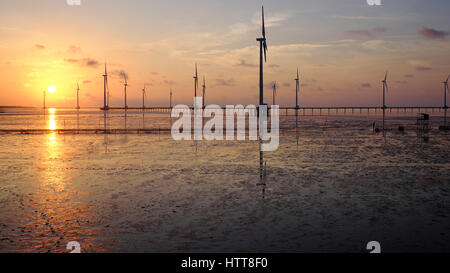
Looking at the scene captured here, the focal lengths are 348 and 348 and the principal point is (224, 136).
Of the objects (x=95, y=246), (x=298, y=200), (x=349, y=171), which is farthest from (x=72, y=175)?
(x=349, y=171)

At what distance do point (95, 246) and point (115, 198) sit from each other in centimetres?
551

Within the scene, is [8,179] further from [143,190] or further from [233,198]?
[233,198]

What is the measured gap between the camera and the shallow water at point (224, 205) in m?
10.0

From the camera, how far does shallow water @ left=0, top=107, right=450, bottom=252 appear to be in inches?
396

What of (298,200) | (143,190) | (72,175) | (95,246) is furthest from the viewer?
(72,175)

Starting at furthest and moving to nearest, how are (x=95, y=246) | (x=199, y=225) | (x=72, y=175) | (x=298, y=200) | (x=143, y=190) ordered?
(x=72, y=175), (x=143, y=190), (x=298, y=200), (x=199, y=225), (x=95, y=246)

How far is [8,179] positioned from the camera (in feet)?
62.4

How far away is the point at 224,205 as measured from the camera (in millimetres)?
13867
